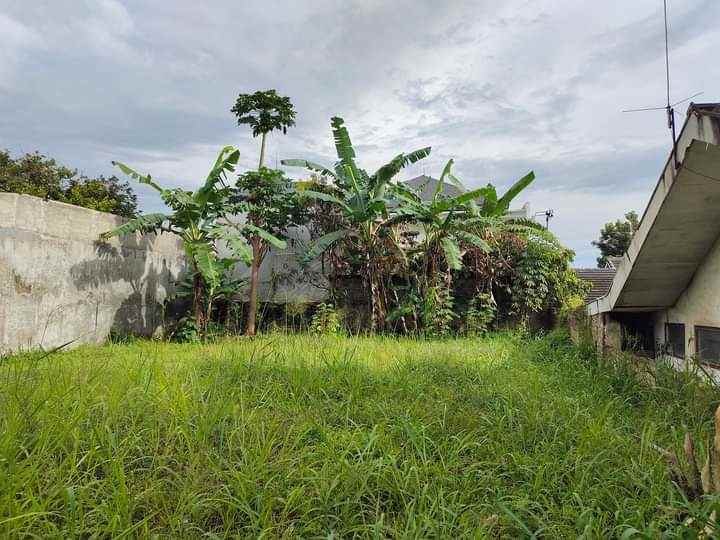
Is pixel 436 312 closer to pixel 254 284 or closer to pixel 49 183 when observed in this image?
pixel 254 284

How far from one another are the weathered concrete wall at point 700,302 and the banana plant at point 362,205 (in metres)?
4.38

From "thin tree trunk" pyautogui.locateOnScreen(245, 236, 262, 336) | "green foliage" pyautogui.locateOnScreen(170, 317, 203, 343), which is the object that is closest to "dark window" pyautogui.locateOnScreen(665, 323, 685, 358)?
"thin tree trunk" pyautogui.locateOnScreen(245, 236, 262, 336)

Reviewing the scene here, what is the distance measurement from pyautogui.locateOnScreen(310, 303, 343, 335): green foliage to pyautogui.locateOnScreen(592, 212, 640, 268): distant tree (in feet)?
67.1

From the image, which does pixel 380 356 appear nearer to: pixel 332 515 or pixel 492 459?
pixel 492 459

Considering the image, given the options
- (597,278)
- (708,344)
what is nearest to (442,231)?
(708,344)

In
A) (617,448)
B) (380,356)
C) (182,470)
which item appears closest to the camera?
(182,470)

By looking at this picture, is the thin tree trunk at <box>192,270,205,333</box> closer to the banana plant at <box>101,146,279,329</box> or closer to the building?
the banana plant at <box>101,146,279,329</box>

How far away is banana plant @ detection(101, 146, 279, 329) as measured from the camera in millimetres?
6441

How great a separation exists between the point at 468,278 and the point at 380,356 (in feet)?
14.8

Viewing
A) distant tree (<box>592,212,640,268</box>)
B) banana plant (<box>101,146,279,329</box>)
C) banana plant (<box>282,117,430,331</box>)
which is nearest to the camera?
banana plant (<box>101,146,279,329</box>)

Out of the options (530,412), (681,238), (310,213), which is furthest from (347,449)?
(310,213)

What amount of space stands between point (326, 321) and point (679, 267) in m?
5.23

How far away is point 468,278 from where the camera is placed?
342 inches

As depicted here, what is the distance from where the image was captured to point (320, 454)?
2.24 m
